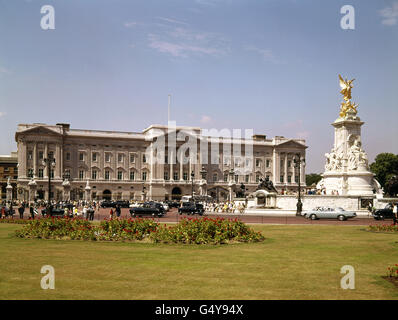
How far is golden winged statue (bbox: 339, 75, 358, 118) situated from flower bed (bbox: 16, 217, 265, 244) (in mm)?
32172

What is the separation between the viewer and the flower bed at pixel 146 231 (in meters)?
20.3

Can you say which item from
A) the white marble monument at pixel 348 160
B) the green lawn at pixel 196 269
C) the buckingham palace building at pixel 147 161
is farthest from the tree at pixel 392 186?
the buckingham palace building at pixel 147 161

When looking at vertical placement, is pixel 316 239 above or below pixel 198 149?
below

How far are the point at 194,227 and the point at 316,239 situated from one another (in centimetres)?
618

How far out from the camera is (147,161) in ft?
358

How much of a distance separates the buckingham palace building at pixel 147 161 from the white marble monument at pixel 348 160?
158ft

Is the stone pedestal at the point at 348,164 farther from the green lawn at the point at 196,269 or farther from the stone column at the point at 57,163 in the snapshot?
the stone column at the point at 57,163

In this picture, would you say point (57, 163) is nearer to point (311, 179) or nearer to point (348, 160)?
point (348, 160)

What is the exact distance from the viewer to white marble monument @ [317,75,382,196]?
48000mm

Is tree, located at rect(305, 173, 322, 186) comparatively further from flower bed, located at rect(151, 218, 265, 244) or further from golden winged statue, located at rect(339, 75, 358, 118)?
flower bed, located at rect(151, 218, 265, 244)

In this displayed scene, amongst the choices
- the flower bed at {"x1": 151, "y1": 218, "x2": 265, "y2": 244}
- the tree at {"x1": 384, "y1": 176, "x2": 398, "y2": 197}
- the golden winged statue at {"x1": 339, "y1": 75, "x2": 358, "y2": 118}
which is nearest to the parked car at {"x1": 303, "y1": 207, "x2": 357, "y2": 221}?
the golden winged statue at {"x1": 339, "y1": 75, "x2": 358, "y2": 118}

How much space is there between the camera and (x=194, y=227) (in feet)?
67.7
